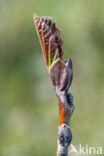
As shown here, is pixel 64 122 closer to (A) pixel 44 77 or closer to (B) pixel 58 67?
(B) pixel 58 67

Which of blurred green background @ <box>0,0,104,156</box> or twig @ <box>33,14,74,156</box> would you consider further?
blurred green background @ <box>0,0,104,156</box>

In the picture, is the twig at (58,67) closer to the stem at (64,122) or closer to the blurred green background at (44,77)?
the stem at (64,122)

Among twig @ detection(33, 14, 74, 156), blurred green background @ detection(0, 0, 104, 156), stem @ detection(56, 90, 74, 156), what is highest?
twig @ detection(33, 14, 74, 156)

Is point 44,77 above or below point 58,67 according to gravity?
below

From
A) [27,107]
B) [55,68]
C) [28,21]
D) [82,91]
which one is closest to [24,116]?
[27,107]

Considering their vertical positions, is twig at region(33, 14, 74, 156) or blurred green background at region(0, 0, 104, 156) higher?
twig at region(33, 14, 74, 156)

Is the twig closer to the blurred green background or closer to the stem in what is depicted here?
the stem

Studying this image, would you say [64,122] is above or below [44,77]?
above

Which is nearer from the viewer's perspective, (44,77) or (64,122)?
(64,122)

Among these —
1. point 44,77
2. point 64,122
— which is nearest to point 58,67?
point 64,122

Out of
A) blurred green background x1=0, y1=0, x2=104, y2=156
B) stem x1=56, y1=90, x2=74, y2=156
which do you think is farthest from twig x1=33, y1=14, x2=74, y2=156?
blurred green background x1=0, y1=0, x2=104, y2=156
